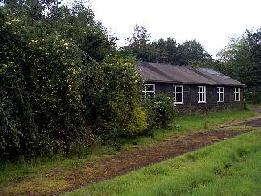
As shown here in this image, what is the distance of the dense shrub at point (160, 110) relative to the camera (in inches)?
927

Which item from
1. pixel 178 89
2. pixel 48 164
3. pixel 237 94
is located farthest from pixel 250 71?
pixel 48 164

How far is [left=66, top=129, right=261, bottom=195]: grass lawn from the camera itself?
987 centimetres

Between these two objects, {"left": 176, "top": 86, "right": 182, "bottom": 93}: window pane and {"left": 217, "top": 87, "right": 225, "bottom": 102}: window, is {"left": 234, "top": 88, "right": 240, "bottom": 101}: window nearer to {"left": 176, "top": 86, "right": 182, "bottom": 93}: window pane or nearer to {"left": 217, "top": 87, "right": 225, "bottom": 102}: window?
{"left": 217, "top": 87, "right": 225, "bottom": 102}: window

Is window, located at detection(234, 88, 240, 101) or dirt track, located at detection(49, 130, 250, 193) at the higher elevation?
window, located at detection(234, 88, 240, 101)

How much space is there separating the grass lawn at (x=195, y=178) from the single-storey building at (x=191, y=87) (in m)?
17.2

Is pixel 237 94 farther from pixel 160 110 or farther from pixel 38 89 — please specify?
pixel 38 89

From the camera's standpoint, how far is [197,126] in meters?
27.4

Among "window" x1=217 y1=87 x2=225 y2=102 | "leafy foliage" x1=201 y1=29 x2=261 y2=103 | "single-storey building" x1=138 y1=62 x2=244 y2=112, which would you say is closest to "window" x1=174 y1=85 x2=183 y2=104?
"single-storey building" x1=138 y1=62 x2=244 y2=112

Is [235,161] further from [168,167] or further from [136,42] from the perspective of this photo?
[136,42]

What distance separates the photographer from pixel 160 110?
2459 centimetres

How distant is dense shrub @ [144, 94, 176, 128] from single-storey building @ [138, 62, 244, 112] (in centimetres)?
624

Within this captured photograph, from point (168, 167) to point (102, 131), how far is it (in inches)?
252

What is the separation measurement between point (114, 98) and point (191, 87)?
1906 cm

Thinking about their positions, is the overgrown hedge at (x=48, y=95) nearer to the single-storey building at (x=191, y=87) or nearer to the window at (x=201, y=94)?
the single-storey building at (x=191, y=87)
